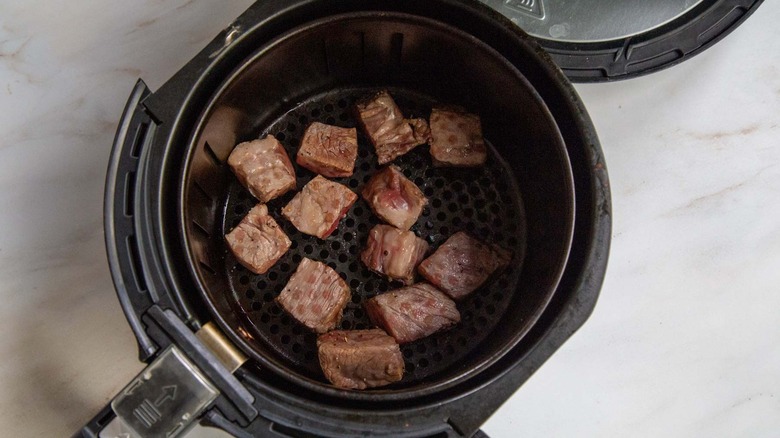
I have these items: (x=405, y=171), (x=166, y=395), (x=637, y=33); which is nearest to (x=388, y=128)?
(x=405, y=171)

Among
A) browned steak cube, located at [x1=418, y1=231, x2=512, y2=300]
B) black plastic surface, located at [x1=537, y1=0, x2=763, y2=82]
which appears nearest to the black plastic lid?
black plastic surface, located at [x1=537, y1=0, x2=763, y2=82]

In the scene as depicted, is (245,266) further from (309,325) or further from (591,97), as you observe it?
(591,97)

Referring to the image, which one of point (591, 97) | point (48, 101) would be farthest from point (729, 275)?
point (48, 101)

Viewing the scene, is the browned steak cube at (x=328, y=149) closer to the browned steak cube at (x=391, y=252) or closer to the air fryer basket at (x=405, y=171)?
the air fryer basket at (x=405, y=171)

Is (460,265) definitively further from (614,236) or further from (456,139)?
(614,236)

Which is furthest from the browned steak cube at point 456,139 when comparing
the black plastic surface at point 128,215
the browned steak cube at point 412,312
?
the black plastic surface at point 128,215
